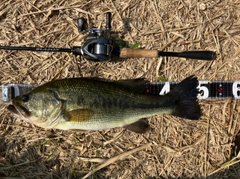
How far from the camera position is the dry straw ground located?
3500 millimetres

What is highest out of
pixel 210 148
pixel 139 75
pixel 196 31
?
pixel 196 31

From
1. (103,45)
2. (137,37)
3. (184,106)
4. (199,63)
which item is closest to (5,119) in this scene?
(103,45)

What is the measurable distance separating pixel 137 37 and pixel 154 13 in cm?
37

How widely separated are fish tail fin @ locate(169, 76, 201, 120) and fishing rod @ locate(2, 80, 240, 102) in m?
0.24

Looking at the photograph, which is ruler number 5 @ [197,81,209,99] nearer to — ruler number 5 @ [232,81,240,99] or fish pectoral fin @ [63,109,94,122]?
ruler number 5 @ [232,81,240,99]

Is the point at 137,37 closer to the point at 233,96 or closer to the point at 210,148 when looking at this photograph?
the point at 233,96

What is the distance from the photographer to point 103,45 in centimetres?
305

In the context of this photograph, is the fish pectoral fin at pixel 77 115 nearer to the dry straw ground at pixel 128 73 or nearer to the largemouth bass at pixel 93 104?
the largemouth bass at pixel 93 104

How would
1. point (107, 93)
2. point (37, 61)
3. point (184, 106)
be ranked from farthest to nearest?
point (37, 61) < point (184, 106) < point (107, 93)

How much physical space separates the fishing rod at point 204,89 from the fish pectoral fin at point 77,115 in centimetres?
88

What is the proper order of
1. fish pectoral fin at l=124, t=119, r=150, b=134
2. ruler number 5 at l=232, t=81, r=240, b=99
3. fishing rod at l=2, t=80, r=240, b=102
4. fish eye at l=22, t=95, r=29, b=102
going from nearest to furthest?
fish eye at l=22, t=95, r=29, b=102, fish pectoral fin at l=124, t=119, r=150, b=134, fishing rod at l=2, t=80, r=240, b=102, ruler number 5 at l=232, t=81, r=240, b=99

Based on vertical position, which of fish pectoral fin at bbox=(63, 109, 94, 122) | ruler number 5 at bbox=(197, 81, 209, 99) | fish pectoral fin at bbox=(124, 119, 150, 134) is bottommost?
fish pectoral fin at bbox=(124, 119, 150, 134)

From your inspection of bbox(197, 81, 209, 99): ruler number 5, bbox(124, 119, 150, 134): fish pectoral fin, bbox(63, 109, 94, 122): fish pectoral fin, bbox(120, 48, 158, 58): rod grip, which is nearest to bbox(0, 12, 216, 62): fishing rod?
bbox(120, 48, 158, 58): rod grip

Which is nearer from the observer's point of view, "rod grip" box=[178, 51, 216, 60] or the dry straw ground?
"rod grip" box=[178, 51, 216, 60]
